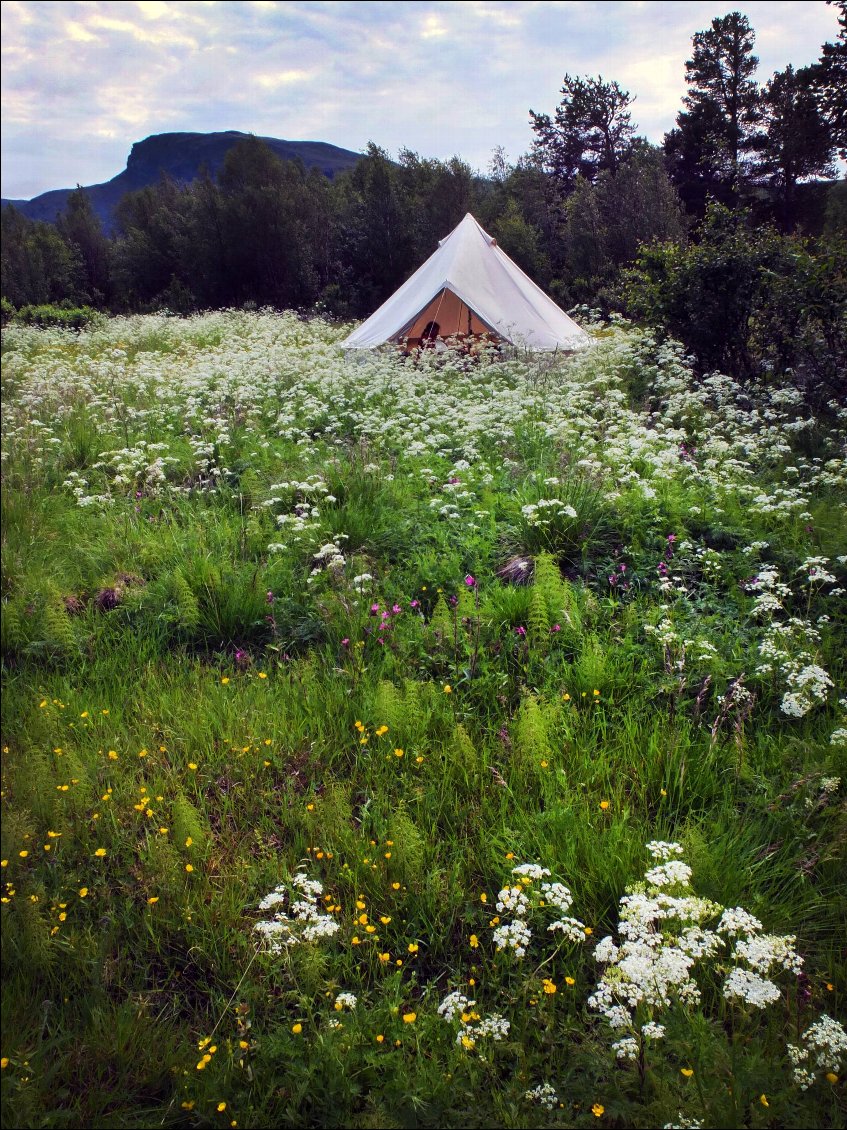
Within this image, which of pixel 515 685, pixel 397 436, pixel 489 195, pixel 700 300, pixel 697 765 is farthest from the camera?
pixel 489 195

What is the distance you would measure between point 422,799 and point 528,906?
0.66m

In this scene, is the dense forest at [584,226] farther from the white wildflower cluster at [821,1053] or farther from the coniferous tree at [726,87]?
the white wildflower cluster at [821,1053]

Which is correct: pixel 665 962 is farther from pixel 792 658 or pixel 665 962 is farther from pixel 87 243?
pixel 87 243

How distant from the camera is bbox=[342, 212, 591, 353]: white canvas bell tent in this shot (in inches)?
511

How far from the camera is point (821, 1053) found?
5.53 ft

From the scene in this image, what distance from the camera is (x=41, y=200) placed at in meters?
1.71

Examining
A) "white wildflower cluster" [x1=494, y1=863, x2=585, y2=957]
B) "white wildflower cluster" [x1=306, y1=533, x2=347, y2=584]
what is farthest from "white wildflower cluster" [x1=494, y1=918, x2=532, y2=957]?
"white wildflower cluster" [x1=306, y1=533, x2=347, y2=584]

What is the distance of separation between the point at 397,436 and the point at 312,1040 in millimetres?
5871

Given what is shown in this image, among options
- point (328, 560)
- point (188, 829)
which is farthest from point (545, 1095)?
point (328, 560)

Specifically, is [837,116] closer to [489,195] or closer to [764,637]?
[764,637]

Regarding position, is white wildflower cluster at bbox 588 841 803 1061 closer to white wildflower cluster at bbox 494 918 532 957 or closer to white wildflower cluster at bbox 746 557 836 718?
white wildflower cluster at bbox 494 918 532 957

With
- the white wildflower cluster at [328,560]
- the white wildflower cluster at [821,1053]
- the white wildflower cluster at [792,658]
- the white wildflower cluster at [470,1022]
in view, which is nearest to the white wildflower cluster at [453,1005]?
the white wildflower cluster at [470,1022]

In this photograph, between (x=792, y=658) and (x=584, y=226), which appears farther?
(x=584, y=226)

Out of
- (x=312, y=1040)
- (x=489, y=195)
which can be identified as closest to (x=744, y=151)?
(x=312, y=1040)
